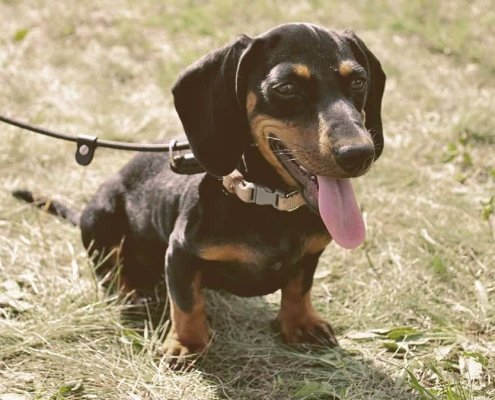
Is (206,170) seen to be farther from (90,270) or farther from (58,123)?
(58,123)

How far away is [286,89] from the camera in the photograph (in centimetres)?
271

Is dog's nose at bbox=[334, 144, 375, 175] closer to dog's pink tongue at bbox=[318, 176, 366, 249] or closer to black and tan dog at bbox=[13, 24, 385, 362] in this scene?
black and tan dog at bbox=[13, 24, 385, 362]

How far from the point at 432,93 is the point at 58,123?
9.58 feet

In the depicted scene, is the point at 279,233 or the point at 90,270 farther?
the point at 90,270

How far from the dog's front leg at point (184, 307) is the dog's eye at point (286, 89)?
2.56ft

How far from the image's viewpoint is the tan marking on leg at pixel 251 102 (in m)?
2.80

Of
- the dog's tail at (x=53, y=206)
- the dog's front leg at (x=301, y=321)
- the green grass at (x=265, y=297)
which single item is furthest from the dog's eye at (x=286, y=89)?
the dog's tail at (x=53, y=206)

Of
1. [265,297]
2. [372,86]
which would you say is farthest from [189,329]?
[372,86]

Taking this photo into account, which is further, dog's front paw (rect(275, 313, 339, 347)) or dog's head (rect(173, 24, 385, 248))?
dog's front paw (rect(275, 313, 339, 347))

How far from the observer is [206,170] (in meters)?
2.90

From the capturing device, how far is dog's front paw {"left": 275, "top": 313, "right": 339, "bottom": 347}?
3.47 m

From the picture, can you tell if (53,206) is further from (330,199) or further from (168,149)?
(330,199)

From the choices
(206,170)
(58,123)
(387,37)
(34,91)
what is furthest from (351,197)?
(387,37)

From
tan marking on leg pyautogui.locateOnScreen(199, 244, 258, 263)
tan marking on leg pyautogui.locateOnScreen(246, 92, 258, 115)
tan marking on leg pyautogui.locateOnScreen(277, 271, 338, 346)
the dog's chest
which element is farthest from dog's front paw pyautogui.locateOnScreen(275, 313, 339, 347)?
tan marking on leg pyautogui.locateOnScreen(246, 92, 258, 115)
